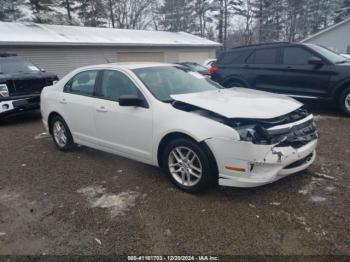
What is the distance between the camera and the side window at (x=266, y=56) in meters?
7.71

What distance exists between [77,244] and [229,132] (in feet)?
6.13

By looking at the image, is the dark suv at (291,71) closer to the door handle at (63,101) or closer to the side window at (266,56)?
the side window at (266,56)

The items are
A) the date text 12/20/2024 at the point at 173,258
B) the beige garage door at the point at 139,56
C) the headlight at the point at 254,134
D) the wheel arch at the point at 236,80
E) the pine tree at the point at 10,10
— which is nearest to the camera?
the date text 12/20/2024 at the point at 173,258

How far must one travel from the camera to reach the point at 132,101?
3.71 meters

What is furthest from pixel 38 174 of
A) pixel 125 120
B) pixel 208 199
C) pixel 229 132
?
pixel 229 132

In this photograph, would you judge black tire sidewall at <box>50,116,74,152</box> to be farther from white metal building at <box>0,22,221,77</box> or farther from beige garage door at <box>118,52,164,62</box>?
beige garage door at <box>118,52,164,62</box>

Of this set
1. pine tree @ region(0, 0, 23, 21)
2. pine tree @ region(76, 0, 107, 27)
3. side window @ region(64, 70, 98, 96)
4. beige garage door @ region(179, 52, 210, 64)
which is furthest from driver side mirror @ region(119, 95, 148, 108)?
pine tree @ region(0, 0, 23, 21)

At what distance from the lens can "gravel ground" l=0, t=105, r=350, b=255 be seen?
8.75ft

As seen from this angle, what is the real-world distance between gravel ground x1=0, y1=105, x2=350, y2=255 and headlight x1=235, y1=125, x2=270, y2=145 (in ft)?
2.46

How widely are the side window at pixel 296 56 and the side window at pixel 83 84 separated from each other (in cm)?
514

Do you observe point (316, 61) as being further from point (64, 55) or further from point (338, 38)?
point (338, 38)

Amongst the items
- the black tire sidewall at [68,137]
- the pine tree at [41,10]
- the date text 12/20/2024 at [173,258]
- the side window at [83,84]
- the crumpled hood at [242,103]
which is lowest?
the date text 12/20/2024 at [173,258]

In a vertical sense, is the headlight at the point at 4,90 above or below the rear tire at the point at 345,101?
above

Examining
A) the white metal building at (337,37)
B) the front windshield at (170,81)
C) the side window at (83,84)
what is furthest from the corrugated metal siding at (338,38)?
the side window at (83,84)
